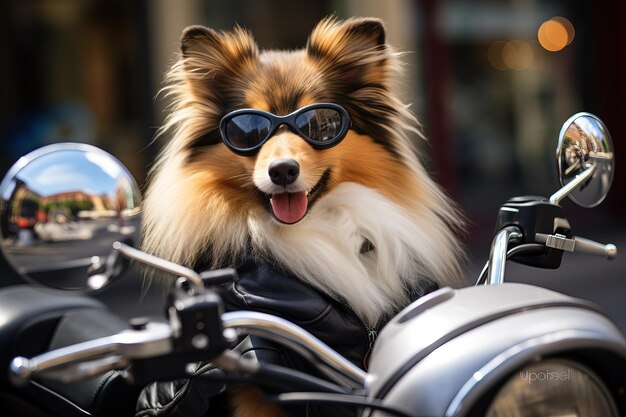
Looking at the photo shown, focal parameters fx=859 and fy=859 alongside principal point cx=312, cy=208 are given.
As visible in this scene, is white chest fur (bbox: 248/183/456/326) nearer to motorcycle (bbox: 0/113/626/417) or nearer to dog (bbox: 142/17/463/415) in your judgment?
dog (bbox: 142/17/463/415)

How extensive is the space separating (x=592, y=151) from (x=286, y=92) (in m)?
0.75

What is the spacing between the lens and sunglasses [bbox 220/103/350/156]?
1.92 m

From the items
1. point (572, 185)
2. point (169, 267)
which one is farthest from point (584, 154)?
point (169, 267)

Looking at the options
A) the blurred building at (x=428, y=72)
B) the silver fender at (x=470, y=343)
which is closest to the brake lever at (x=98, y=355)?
the silver fender at (x=470, y=343)

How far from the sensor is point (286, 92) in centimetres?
216

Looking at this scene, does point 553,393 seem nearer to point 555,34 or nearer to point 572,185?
point 572,185

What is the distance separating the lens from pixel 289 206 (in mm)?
2061

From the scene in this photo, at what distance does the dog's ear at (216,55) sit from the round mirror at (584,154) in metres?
0.81

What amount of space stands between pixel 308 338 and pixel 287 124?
76 cm

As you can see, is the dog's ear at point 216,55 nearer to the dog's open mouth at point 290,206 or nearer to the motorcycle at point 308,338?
the dog's open mouth at point 290,206

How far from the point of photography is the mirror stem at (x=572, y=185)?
188cm

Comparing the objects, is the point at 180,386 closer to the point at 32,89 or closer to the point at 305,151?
the point at 305,151

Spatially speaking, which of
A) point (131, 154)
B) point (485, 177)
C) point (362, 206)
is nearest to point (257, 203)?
point (362, 206)

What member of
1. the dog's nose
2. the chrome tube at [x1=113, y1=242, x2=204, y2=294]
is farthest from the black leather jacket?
the chrome tube at [x1=113, y1=242, x2=204, y2=294]
